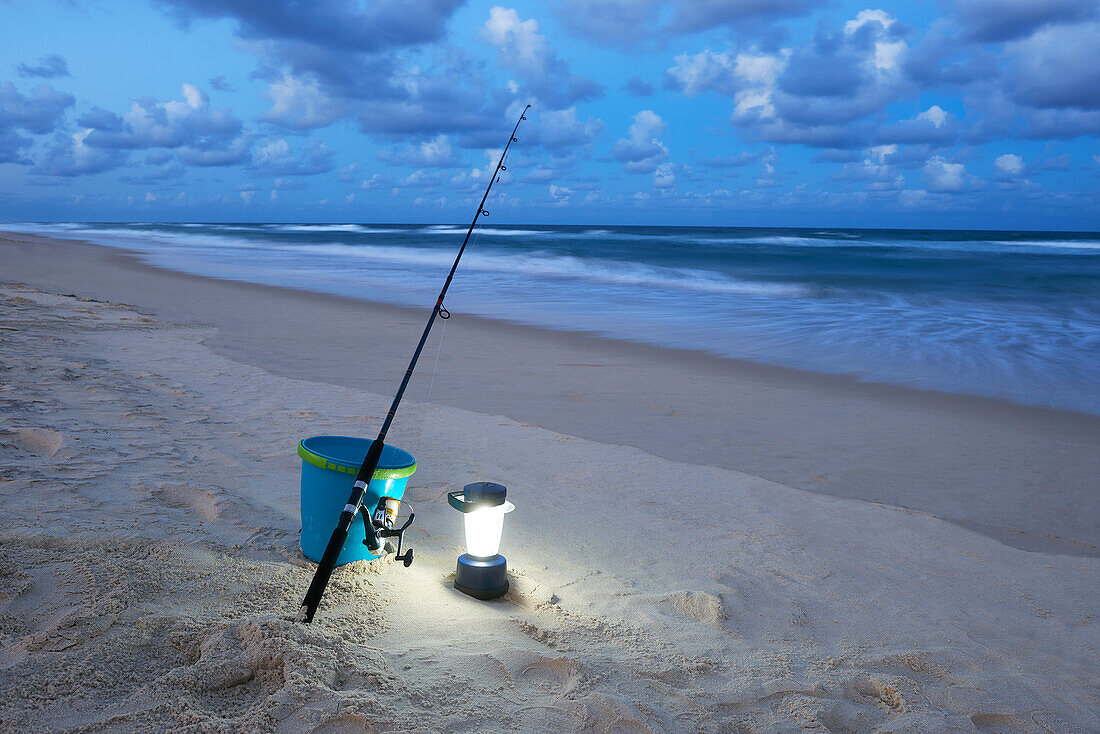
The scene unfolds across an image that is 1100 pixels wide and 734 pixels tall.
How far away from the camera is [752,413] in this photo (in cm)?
558

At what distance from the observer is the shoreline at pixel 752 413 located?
159 inches

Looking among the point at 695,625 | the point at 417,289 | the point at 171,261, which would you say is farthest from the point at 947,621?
the point at 171,261

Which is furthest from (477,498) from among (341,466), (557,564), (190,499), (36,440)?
(36,440)

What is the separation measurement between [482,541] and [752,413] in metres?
3.61

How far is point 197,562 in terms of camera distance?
2.31 metres

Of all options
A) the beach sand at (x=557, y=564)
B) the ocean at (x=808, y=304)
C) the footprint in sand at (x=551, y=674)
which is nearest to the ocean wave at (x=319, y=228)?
the ocean at (x=808, y=304)

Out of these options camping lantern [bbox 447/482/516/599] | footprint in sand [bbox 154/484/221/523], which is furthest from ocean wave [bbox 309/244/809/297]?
camping lantern [bbox 447/482/516/599]

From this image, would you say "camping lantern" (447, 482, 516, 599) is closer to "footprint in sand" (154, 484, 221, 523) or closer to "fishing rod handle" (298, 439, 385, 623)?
"fishing rod handle" (298, 439, 385, 623)

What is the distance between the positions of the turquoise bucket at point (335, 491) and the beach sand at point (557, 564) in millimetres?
67

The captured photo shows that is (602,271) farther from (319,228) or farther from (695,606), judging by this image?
(319,228)

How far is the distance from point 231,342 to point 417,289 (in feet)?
26.3

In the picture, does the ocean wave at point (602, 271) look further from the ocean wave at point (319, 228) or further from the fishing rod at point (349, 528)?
the ocean wave at point (319, 228)

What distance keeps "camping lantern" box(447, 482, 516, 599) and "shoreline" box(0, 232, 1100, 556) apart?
7.04ft

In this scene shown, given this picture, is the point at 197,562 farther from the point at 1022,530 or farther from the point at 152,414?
the point at 1022,530
